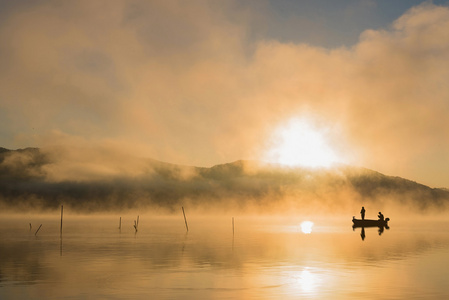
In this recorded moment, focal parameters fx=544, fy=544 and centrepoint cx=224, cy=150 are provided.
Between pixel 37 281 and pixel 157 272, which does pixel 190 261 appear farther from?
pixel 37 281

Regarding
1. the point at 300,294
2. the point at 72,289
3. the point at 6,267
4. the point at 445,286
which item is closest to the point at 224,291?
the point at 300,294

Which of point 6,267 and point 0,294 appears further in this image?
point 6,267

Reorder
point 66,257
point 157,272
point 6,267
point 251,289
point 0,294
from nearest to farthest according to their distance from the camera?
point 0,294
point 251,289
point 157,272
point 6,267
point 66,257

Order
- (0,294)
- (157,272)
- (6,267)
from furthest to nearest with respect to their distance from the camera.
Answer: (6,267) → (157,272) → (0,294)

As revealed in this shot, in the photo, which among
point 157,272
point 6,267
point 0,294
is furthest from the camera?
point 6,267

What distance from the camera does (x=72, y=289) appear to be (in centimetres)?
3216

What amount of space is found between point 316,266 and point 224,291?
49.4 feet

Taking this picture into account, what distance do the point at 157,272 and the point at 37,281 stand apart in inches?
347

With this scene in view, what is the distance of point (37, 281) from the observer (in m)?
35.7

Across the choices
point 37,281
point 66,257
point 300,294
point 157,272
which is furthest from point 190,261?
point 300,294

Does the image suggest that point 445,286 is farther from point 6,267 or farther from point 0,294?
point 6,267

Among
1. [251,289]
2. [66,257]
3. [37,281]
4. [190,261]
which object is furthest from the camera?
[66,257]

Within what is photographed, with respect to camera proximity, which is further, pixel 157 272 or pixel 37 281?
pixel 157 272

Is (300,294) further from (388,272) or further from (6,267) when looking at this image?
(6,267)
